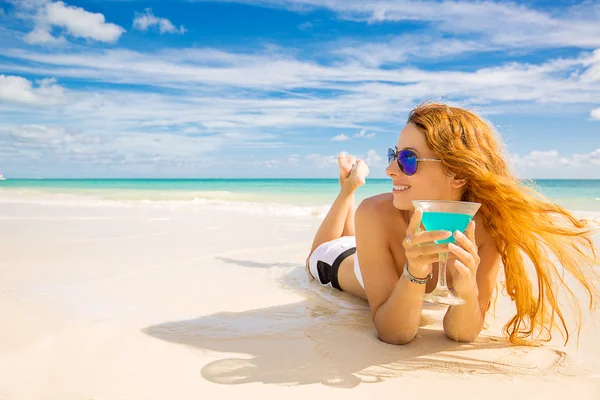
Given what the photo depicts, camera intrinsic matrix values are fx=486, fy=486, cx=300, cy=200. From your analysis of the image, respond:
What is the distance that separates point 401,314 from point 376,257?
0.41 m

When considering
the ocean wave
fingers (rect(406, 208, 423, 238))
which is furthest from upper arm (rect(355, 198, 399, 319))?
the ocean wave

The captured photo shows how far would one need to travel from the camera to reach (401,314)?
3006 mm

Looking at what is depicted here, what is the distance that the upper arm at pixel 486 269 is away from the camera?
3221mm

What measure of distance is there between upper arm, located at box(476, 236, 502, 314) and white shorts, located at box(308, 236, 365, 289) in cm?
171

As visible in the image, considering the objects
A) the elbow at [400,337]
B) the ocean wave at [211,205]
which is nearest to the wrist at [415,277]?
the elbow at [400,337]

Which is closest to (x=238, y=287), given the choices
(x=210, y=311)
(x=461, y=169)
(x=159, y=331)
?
(x=210, y=311)

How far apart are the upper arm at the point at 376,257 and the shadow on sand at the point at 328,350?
38 cm

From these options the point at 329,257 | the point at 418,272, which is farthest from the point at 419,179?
the point at 329,257

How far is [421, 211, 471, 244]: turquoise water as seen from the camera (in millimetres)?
2504

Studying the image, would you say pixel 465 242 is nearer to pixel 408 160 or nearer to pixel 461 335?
pixel 408 160

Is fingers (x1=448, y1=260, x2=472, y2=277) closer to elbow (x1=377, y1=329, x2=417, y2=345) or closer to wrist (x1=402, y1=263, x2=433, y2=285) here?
wrist (x1=402, y1=263, x2=433, y2=285)

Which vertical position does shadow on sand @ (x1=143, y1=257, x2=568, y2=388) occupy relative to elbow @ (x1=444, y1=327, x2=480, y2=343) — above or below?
below

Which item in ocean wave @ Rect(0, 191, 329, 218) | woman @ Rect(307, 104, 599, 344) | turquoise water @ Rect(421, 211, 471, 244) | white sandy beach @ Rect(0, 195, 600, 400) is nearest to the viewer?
turquoise water @ Rect(421, 211, 471, 244)

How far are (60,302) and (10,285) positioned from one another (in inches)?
37.9
